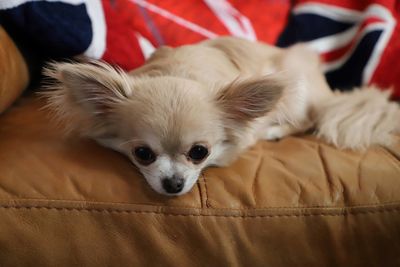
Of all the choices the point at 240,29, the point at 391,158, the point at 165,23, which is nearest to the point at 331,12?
the point at 240,29

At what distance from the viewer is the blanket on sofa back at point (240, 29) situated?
4.53 ft

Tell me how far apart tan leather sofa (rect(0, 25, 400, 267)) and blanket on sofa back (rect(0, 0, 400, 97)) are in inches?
11.3

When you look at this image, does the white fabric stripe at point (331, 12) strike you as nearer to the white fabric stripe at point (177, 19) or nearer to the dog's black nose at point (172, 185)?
the white fabric stripe at point (177, 19)

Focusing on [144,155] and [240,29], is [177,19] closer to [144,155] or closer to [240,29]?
[240,29]

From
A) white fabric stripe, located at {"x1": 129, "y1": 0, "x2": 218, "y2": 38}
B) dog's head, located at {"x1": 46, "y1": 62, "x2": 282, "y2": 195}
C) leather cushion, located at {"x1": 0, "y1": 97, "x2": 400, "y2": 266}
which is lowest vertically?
leather cushion, located at {"x1": 0, "y1": 97, "x2": 400, "y2": 266}

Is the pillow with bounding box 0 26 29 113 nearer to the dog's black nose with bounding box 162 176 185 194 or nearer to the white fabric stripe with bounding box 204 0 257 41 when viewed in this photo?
the dog's black nose with bounding box 162 176 185 194

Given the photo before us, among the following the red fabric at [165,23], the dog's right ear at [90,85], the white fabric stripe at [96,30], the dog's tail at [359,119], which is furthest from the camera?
the red fabric at [165,23]

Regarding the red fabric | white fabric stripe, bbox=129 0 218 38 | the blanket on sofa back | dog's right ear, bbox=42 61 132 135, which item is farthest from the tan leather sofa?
white fabric stripe, bbox=129 0 218 38

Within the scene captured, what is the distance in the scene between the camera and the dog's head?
3.67 feet

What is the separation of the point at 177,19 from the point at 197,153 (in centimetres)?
68

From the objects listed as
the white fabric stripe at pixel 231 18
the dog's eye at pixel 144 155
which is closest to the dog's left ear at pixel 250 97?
the dog's eye at pixel 144 155

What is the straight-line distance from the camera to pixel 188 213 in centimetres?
100

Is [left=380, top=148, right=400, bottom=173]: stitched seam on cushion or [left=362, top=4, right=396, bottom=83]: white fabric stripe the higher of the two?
[left=362, top=4, right=396, bottom=83]: white fabric stripe

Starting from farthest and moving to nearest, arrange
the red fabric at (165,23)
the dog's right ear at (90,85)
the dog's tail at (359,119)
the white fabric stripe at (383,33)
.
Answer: the white fabric stripe at (383,33), the red fabric at (165,23), the dog's tail at (359,119), the dog's right ear at (90,85)
